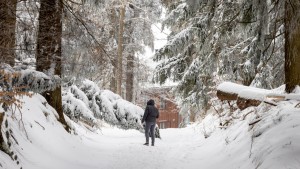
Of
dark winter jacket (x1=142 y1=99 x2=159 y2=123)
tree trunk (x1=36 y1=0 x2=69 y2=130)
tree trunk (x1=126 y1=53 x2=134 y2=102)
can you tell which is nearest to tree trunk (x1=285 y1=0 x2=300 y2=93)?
tree trunk (x1=36 y1=0 x2=69 y2=130)

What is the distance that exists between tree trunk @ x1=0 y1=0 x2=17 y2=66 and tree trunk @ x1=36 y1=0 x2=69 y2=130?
3.18 feet

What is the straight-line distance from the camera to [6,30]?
16.7 ft

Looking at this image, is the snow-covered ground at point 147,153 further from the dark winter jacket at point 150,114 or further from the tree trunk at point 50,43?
the dark winter jacket at point 150,114

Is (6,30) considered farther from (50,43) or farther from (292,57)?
(292,57)

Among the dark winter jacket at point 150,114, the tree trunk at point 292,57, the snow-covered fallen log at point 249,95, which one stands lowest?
the dark winter jacket at point 150,114

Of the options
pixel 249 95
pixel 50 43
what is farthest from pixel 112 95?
pixel 50 43

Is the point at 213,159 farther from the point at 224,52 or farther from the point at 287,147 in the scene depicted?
the point at 224,52

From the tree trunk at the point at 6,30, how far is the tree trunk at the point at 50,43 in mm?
969

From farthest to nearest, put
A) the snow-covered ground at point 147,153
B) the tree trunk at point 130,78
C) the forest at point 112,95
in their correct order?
the tree trunk at point 130,78 < the forest at point 112,95 < the snow-covered ground at point 147,153

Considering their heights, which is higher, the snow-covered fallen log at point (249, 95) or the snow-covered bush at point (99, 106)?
the snow-covered fallen log at point (249, 95)

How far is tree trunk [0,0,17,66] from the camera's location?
4.90 m

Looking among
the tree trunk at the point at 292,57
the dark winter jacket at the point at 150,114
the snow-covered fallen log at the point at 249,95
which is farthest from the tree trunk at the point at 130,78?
the tree trunk at the point at 292,57

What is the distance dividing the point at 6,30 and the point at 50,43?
2.38m

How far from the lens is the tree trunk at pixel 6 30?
16.1 ft
